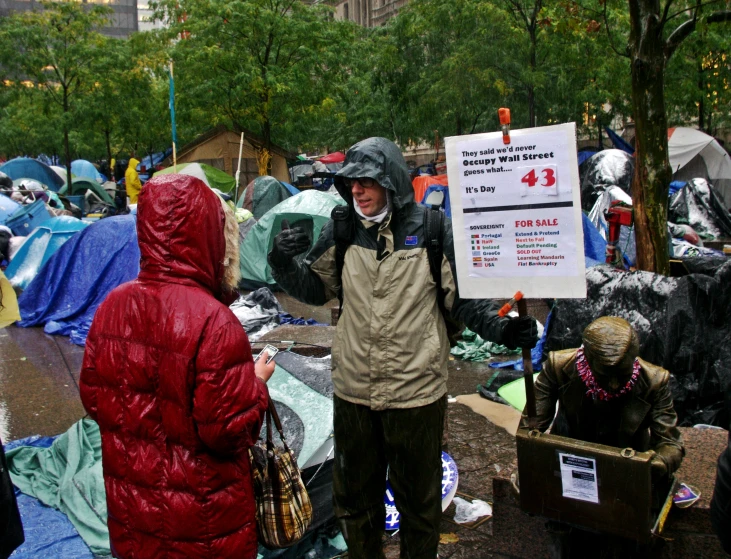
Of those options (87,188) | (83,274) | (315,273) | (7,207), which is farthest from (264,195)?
(315,273)

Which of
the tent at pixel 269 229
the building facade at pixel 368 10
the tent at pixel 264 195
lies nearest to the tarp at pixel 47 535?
the tent at pixel 269 229

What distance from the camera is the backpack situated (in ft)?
9.21

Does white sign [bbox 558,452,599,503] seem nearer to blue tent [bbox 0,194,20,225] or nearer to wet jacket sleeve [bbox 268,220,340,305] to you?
wet jacket sleeve [bbox 268,220,340,305]

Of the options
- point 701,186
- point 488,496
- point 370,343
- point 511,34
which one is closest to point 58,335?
A: point 488,496

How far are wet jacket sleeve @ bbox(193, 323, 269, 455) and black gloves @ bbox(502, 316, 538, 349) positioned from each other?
3.37 ft

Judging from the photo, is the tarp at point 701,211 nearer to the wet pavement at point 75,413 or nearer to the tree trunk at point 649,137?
the tree trunk at point 649,137

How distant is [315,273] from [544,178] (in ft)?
3.38

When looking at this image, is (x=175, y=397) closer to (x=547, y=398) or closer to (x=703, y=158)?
(x=547, y=398)

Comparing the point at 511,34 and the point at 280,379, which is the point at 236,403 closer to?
the point at 280,379

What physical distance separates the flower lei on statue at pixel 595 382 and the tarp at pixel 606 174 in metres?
12.3

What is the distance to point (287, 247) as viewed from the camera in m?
2.94

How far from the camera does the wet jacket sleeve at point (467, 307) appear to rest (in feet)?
8.79

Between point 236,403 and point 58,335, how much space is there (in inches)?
289

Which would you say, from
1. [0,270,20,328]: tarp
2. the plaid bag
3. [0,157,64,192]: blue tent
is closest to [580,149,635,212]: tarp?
[0,270,20,328]: tarp
